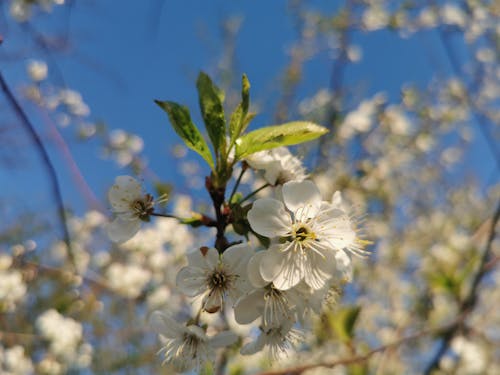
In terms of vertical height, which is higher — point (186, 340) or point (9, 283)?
point (9, 283)

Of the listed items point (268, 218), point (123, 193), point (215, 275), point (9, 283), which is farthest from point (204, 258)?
point (9, 283)

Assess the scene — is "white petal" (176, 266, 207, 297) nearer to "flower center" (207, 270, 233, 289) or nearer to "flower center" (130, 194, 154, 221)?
"flower center" (207, 270, 233, 289)

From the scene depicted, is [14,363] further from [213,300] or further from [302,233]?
[302,233]

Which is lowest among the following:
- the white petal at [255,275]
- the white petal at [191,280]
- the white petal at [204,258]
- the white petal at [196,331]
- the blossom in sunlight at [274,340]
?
the blossom in sunlight at [274,340]

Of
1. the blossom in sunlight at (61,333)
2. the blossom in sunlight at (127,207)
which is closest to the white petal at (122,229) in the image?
the blossom in sunlight at (127,207)

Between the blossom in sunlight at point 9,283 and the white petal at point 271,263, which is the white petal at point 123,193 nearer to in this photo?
the white petal at point 271,263

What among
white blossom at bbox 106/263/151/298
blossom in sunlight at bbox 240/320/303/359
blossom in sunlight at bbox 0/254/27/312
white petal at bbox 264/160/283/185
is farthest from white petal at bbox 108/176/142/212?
white blossom at bbox 106/263/151/298

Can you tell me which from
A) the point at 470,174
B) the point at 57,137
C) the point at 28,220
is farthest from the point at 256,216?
the point at 470,174

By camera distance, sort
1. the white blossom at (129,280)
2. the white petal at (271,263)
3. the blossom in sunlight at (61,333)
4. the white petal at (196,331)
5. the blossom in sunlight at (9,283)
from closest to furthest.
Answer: the white petal at (271,263) → the white petal at (196,331) → the blossom in sunlight at (9,283) → the blossom in sunlight at (61,333) → the white blossom at (129,280)
